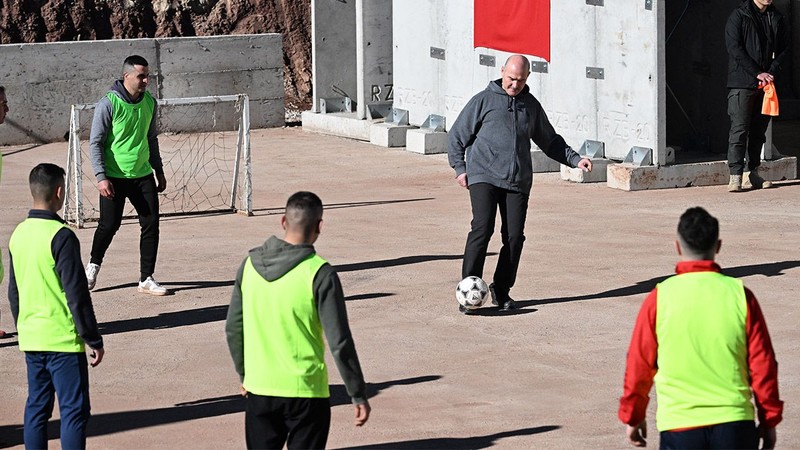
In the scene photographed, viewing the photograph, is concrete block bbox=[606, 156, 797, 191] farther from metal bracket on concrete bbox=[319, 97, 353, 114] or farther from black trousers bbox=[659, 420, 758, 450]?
black trousers bbox=[659, 420, 758, 450]

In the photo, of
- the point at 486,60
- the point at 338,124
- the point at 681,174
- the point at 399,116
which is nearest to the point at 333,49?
the point at 338,124

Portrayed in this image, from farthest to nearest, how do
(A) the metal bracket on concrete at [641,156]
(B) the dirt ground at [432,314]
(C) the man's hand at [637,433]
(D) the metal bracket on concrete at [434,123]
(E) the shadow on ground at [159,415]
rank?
1. (D) the metal bracket on concrete at [434,123]
2. (A) the metal bracket on concrete at [641,156]
3. (B) the dirt ground at [432,314]
4. (E) the shadow on ground at [159,415]
5. (C) the man's hand at [637,433]

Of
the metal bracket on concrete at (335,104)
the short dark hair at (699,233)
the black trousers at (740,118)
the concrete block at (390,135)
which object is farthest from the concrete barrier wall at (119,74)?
the short dark hair at (699,233)

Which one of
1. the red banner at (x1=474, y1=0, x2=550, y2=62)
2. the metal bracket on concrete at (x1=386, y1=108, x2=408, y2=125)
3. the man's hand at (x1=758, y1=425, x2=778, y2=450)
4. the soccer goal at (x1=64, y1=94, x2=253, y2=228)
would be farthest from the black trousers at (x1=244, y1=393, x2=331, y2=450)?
the metal bracket on concrete at (x1=386, y1=108, x2=408, y2=125)

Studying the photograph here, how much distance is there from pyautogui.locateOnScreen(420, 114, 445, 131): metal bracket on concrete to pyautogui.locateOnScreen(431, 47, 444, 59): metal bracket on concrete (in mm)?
843

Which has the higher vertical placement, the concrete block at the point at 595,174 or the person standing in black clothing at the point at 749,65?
the person standing in black clothing at the point at 749,65

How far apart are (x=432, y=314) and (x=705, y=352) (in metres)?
5.63

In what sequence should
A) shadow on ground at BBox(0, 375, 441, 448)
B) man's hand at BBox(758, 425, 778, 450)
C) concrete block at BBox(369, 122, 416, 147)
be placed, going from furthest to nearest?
concrete block at BBox(369, 122, 416, 147) < shadow on ground at BBox(0, 375, 441, 448) < man's hand at BBox(758, 425, 778, 450)

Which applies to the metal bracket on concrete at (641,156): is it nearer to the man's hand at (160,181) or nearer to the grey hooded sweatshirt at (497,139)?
the grey hooded sweatshirt at (497,139)

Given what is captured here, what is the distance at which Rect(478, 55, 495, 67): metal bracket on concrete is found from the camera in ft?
62.6

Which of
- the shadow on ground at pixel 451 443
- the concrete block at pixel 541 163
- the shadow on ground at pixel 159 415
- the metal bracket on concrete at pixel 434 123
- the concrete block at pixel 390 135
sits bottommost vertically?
the shadow on ground at pixel 451 443

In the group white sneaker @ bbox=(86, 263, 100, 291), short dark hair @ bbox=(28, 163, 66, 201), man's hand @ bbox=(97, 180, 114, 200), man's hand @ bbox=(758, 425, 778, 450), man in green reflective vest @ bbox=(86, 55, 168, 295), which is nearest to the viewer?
man's hand @ bbox=(758, 425, 778, 450)

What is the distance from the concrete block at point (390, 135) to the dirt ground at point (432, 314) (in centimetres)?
253

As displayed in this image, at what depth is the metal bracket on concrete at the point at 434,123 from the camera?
66.7ft
